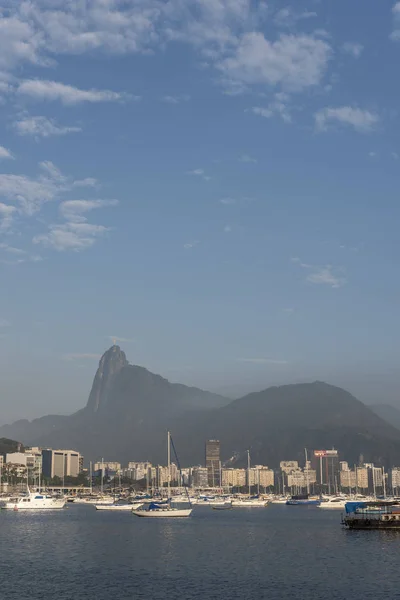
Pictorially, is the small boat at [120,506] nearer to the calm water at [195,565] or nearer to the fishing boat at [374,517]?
the fishing boat at [374,517]

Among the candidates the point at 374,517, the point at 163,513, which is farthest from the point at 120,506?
the point at 374,517

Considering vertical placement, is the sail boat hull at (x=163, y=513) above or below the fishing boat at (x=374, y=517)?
below

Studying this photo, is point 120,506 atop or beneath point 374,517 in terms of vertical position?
beneath

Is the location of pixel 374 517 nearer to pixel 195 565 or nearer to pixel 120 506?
pixel 195 565

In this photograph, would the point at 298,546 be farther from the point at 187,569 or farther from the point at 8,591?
the point at 8,591

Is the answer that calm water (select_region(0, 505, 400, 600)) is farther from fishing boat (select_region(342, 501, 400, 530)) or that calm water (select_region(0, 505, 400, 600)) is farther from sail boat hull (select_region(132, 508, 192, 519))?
sail boat hull (select_region(132, 508, 192, 519))

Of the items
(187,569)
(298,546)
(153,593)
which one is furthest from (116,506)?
(153,593)

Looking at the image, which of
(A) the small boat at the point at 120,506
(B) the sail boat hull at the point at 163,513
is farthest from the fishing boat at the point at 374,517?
(A) the small boat at the point at 120,506
